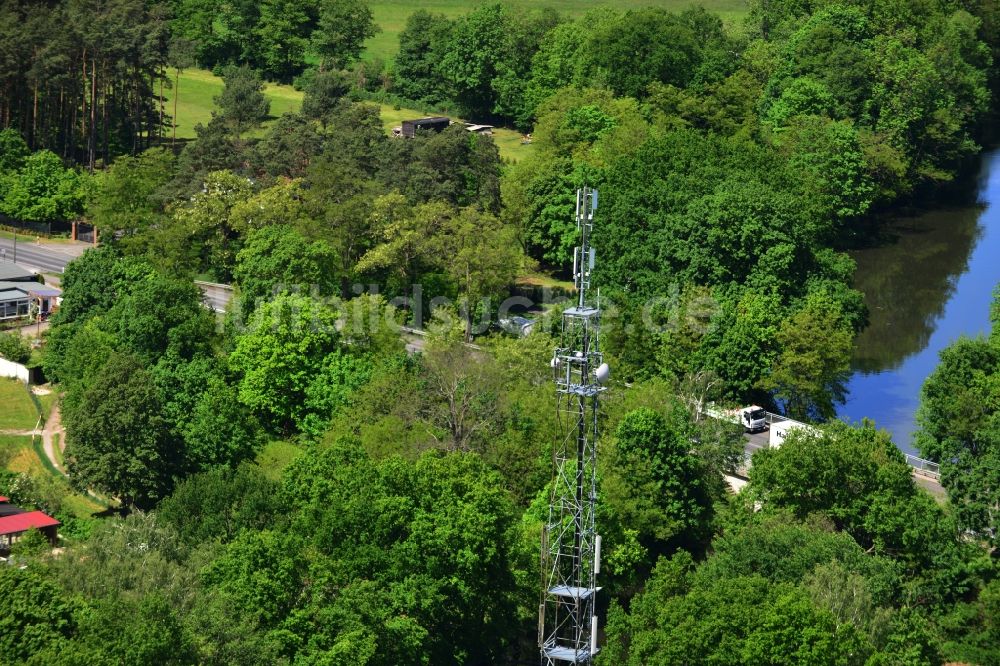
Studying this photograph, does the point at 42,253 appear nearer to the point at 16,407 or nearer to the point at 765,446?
the point at 16,407

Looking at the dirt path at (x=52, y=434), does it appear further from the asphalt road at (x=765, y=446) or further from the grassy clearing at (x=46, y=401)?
the asphalt road at (x=765, y=446)

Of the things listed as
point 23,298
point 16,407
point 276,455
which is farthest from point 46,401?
point 276,455

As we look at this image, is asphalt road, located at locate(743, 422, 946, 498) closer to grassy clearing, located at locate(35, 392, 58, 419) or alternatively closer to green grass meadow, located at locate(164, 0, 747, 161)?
grassy clearing, located at locate(35, 392, 58, 419)

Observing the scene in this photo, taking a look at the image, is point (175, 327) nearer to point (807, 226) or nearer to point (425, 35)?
point (807, 226)

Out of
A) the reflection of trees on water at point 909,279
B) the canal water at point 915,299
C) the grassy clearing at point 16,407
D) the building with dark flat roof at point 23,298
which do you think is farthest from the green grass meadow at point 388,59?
the grassy clearing at point 16,407

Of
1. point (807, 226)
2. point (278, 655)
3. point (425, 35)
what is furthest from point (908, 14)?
point (278, 655)

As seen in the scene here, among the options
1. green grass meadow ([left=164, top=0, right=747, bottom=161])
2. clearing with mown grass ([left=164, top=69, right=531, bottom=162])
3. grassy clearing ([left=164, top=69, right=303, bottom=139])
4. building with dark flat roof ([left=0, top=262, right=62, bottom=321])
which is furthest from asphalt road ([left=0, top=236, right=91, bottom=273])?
grassy clearing ([left=164, top=69, right=303, bottom=139])
